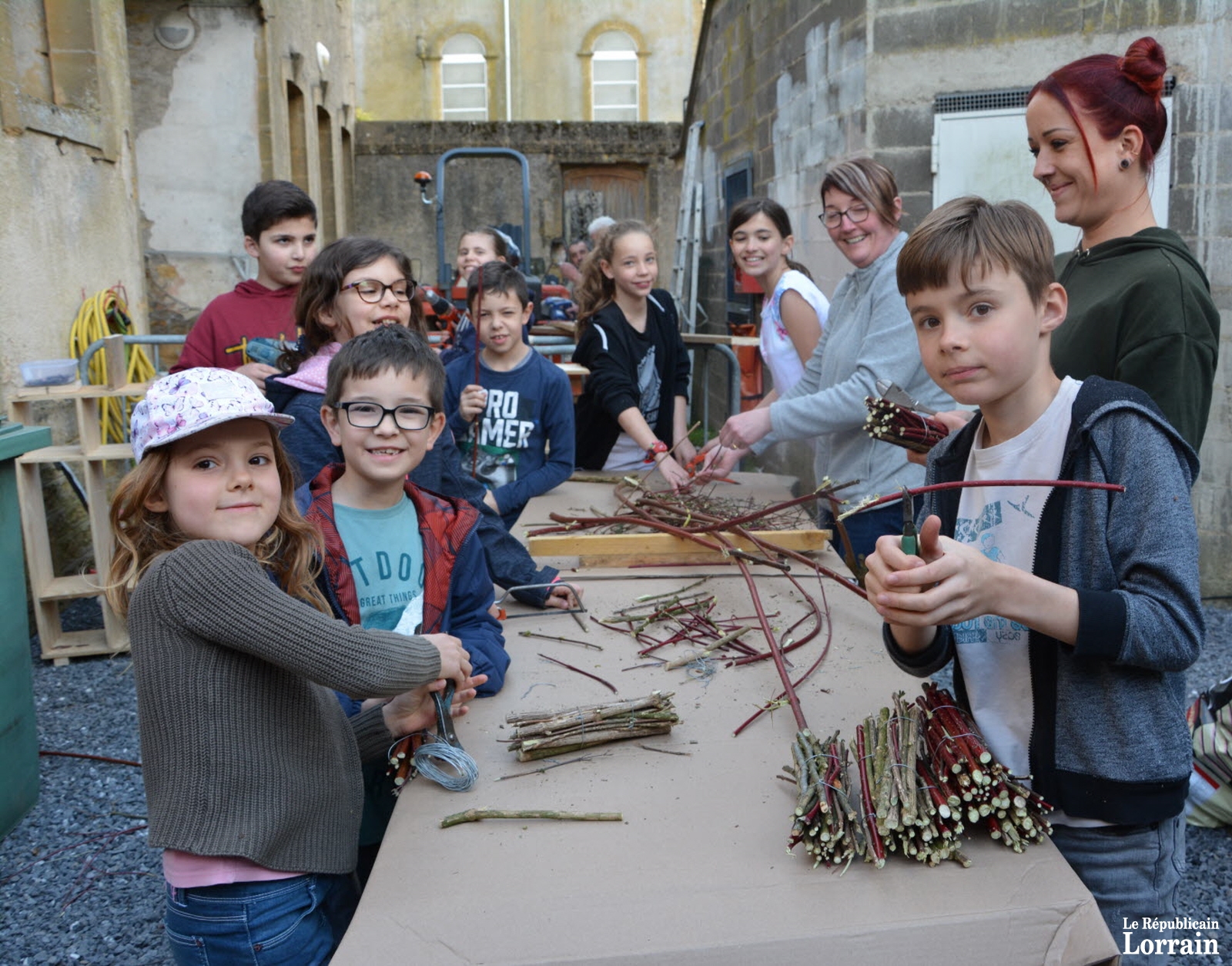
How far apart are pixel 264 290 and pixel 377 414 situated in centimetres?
192

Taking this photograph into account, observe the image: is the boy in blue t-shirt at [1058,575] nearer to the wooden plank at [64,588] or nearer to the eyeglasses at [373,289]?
the eyeglasses at [373,289]

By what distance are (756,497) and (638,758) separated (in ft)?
6.63

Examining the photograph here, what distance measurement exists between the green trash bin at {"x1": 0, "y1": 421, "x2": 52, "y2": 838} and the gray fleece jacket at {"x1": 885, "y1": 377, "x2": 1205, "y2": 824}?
10.4 feet

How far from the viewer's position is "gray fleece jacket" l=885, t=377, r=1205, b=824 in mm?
1472

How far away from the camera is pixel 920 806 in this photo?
1.56m

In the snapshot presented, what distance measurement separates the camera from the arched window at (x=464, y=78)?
2542cm

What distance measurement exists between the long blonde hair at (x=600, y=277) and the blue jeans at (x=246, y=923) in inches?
117

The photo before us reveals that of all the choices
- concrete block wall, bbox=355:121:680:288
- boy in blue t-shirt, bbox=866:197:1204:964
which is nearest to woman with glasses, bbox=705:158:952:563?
boy in blue t-shirt, bbox=866:197:1204:964

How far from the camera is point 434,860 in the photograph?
1608 mm

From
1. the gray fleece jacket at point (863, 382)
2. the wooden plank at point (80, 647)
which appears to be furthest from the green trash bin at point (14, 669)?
the gray fleece jacket at point (863, 382)

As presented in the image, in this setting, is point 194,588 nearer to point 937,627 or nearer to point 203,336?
point 937,627

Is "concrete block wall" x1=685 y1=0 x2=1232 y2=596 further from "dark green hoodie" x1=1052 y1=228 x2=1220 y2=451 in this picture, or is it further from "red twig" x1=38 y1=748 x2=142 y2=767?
"red twig" x1=38 y1=748 x2=142 y2=767

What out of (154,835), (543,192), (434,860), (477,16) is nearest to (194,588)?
(154,835)

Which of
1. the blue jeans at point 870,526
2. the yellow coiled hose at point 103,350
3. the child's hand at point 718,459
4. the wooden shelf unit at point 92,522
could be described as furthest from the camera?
the yellow coiled hose at point 103,350
